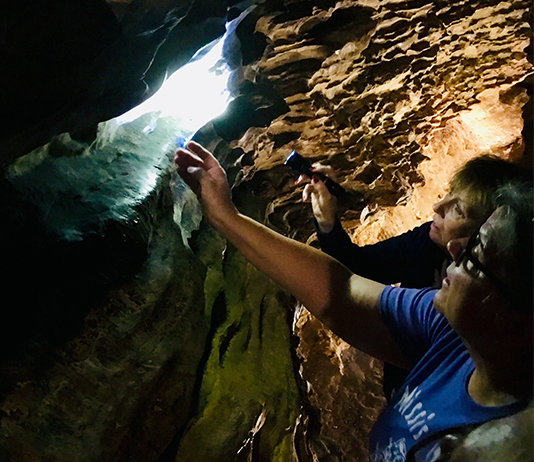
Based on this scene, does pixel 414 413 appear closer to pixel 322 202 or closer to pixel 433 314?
pixel 433 314

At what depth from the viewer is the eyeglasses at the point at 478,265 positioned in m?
1.13

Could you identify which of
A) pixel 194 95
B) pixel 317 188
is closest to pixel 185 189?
pixel 194 95

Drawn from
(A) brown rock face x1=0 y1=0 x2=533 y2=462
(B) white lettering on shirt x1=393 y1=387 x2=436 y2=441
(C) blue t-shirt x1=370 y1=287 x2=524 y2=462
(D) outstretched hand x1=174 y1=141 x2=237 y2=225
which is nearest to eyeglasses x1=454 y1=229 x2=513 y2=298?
(C) blue t-shirt x1=370 y1=287 x2=524 y2=462

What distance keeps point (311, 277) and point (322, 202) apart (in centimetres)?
76

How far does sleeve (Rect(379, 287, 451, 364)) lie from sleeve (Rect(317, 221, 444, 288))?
0.60 meters

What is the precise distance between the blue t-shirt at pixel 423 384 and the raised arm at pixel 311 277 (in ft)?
0.25

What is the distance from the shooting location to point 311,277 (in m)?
1.72

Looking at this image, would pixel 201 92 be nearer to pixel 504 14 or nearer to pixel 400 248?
pixel 400 248

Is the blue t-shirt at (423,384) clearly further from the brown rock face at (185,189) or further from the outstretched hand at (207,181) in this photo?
the brown rock face at (185,189)

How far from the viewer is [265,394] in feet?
8.91

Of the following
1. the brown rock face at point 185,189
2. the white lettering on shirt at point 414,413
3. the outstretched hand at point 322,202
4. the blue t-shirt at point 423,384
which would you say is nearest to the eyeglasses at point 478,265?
the blue t-shirt at point 423,384

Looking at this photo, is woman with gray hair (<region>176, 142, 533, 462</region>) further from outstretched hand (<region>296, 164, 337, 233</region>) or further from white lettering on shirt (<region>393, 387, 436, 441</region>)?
outstretched hand (<region>296, 164, 337, 233</region>)


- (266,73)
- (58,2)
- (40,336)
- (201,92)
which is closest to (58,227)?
(40,336)

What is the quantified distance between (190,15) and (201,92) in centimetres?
112
